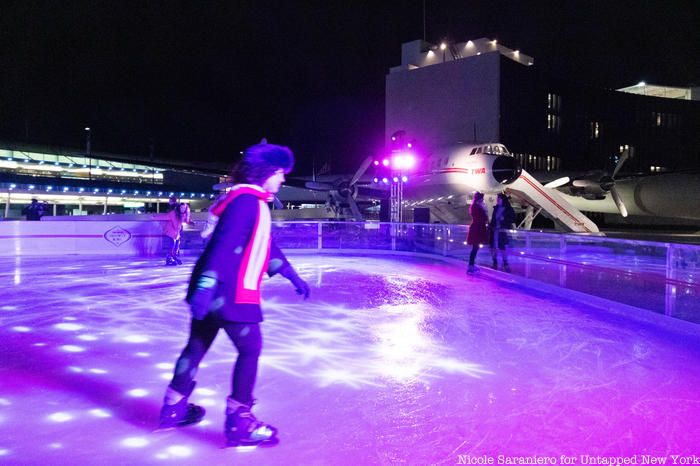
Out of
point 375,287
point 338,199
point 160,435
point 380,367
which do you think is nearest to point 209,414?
point 160,435

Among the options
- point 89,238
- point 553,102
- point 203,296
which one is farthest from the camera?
point 553,102

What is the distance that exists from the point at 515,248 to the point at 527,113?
31.8 metres

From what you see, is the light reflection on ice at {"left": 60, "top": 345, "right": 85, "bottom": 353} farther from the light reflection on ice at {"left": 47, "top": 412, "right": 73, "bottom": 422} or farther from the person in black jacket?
the person in black jacket

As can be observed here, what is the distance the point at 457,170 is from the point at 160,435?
1699 cm

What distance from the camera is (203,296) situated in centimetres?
242

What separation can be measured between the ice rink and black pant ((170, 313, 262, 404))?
0.34 meters

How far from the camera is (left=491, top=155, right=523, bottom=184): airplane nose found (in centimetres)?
1756

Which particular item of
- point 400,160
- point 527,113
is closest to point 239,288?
point 400,160

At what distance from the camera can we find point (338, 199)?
24.4 metres

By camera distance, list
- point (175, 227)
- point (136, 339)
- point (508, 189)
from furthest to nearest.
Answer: point (508, 189) → point (175, 227) → point (136, 339)

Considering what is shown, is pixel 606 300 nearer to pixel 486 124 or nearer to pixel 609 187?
pixel 609 187

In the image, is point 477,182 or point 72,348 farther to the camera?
point 477,182

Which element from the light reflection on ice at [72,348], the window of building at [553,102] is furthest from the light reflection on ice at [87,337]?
the window of building at [553,102]

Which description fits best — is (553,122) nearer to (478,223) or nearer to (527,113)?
(527,113)
